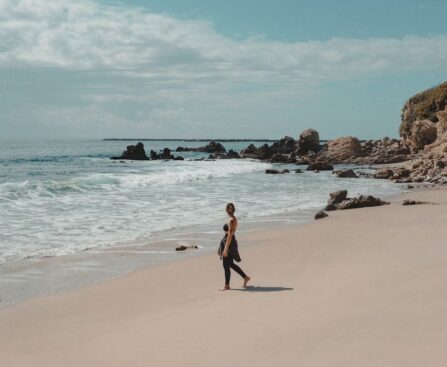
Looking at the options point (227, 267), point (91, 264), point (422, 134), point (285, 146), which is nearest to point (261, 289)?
point (227, 267)

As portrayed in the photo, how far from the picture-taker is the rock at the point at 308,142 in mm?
70500

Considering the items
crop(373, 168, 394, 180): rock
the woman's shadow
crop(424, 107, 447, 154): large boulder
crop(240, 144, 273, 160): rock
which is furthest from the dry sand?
A: crop(240, 144, 273, 160): rock

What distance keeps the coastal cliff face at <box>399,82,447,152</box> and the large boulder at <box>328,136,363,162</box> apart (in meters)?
5.36

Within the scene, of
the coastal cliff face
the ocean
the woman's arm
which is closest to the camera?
the woman's arm

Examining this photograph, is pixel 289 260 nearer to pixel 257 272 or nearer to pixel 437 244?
pixel 257 272

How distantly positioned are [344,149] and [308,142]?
7739 mm

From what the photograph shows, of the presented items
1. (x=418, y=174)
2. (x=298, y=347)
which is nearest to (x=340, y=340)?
(x=298, y=347)

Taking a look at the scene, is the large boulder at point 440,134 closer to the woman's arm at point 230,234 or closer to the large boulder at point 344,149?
the large boulder at point 344,149

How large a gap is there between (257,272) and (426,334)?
188 inches

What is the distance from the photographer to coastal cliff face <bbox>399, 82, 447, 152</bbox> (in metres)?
50.1

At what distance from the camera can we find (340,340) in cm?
509

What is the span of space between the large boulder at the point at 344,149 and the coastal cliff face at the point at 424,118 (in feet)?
17.6

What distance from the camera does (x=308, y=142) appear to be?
70.8 m

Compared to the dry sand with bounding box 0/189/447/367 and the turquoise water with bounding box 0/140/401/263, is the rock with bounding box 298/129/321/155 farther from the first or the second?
the dry sand with bounding box 0/189/447/367
